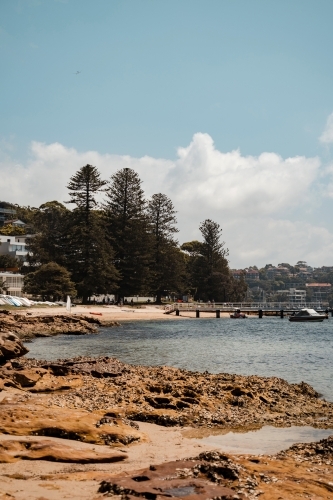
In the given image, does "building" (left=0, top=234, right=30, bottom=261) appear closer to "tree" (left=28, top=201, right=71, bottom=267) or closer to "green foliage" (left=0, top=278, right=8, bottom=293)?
"tree" (left=28, top=201, right=71, bottom=267)

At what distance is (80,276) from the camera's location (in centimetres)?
8294

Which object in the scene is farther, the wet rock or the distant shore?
the distant shore

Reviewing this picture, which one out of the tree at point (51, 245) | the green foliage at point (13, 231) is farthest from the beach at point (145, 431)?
the green foliage at point (13, 231)

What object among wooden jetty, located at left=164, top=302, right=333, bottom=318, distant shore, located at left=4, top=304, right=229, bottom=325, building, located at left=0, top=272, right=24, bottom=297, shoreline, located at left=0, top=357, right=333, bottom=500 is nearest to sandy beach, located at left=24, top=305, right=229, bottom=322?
distant shore, located at left=4, top=304, right=229, bottom=325

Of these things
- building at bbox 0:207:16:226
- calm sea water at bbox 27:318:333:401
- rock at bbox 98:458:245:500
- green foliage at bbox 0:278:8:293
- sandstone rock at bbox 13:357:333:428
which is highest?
building at bbox 0:207:16:226

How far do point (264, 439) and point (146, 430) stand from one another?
2153 millimetres

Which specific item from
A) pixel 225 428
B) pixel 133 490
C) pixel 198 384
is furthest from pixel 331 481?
pixel 198 384

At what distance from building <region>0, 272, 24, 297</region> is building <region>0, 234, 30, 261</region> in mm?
31297

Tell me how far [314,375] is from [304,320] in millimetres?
55450

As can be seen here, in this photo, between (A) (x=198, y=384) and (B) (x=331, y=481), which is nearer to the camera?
(B) (x=331, y=481)

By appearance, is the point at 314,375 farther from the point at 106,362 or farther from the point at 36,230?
the point at 36,230

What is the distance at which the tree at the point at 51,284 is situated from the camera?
2911 inches

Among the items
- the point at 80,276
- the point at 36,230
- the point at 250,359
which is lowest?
the point at 250,359

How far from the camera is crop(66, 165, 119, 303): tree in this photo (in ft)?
272
